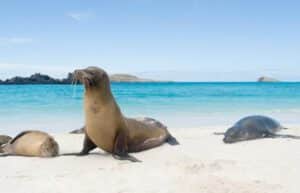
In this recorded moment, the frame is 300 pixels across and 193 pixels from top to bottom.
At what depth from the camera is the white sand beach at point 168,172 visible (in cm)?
502

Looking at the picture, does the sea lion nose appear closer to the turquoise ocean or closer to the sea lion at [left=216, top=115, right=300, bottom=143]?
the turquoise ocean

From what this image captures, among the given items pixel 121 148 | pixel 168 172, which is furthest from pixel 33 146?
pixel 168 172

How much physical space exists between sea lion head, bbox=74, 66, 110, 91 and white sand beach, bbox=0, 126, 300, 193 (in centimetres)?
102

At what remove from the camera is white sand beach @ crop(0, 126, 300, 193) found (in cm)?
502

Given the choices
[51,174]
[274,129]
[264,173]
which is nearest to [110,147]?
[51,174]

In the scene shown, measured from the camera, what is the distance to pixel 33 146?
7.03 m

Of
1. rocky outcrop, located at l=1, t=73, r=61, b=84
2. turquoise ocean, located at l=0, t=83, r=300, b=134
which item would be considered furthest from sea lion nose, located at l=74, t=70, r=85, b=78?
rocky outcrop, located at l=1, t=73, r=61, b=84

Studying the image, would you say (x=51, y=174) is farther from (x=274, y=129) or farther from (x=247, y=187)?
(x=274, y=129)

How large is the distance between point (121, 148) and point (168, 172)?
1342mm

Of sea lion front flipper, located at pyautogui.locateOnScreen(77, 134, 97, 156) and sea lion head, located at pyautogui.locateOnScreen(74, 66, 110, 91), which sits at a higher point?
sea lion head, located at pyautogui.locateOnScreen(74, 66, 110, 91)

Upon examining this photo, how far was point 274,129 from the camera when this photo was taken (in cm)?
996

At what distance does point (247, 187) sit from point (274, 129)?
525cm

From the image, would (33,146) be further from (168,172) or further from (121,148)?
(168,172)

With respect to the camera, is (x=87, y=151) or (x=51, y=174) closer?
(x=51, y=174)
